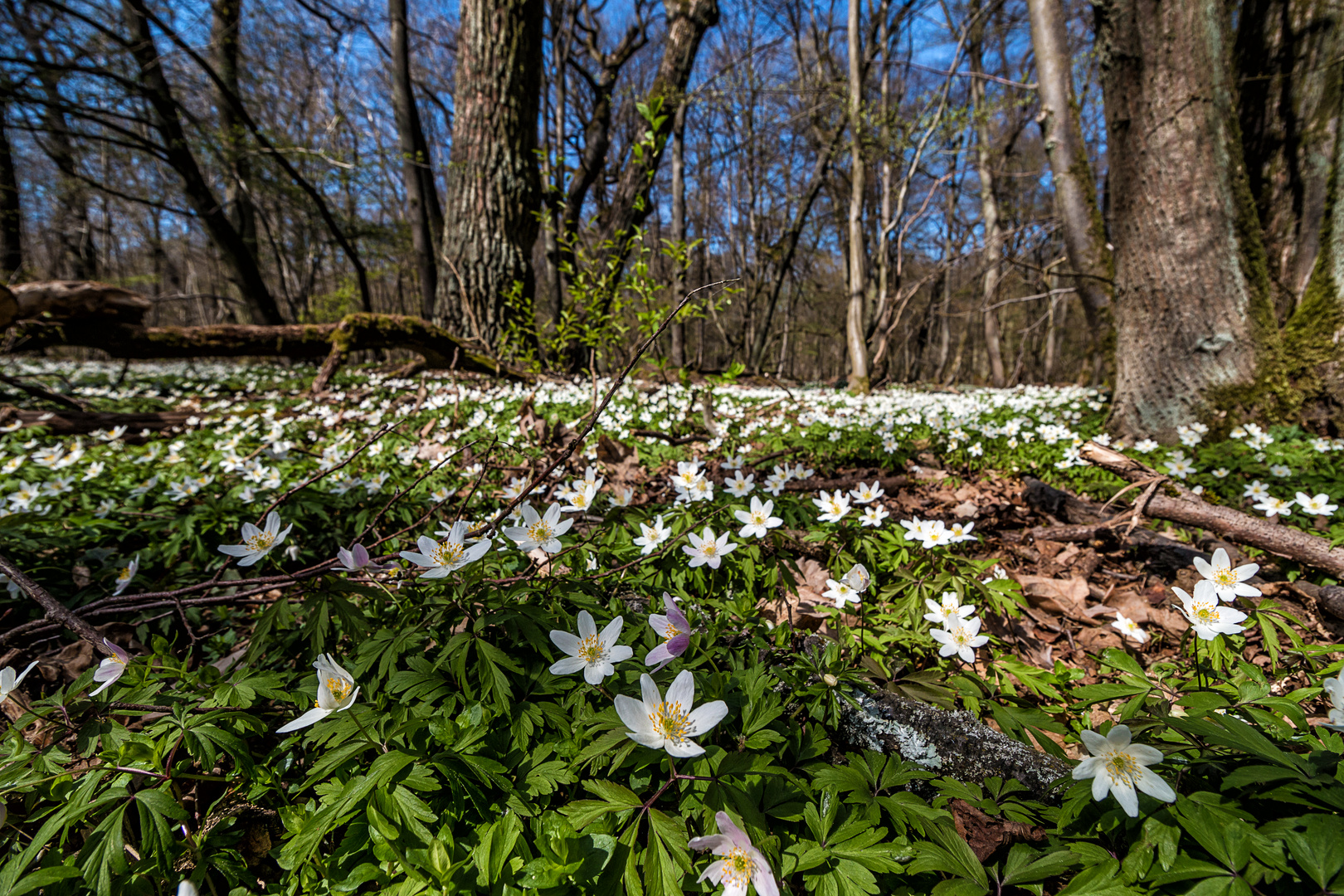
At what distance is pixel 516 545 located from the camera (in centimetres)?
170

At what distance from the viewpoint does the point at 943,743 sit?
4.14ft

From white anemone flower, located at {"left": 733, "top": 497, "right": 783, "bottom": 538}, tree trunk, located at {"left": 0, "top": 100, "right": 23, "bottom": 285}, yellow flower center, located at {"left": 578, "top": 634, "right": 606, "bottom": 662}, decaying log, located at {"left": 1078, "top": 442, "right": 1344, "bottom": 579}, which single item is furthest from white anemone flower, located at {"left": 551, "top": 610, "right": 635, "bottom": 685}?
tree trunk, located at {"left": 0, "top": 100, "right": 23, "bottom": 285}

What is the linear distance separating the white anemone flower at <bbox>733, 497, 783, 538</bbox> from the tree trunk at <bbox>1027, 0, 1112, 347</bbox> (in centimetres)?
631

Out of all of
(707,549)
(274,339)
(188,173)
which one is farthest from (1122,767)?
(188,173)

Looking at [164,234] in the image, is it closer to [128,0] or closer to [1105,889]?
[128,0]

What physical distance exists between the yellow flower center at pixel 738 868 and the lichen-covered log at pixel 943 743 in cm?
46

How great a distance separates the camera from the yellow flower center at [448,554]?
1389 mm

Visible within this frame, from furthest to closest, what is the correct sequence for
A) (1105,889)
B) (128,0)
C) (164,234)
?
(164,234) < (128,0) < (1105,889)

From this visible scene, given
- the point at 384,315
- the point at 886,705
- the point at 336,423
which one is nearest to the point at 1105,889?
the point at 886,705

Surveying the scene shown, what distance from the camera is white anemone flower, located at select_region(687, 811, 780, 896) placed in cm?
81

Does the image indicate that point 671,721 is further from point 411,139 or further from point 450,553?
point 411,139

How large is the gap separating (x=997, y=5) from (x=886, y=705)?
432 inches

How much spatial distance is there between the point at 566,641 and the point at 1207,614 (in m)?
→ 1.70

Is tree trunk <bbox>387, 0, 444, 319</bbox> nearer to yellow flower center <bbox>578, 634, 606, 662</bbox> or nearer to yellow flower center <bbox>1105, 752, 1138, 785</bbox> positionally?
yellow flower center <bbox>578, 634, 606, 662</bbox>
